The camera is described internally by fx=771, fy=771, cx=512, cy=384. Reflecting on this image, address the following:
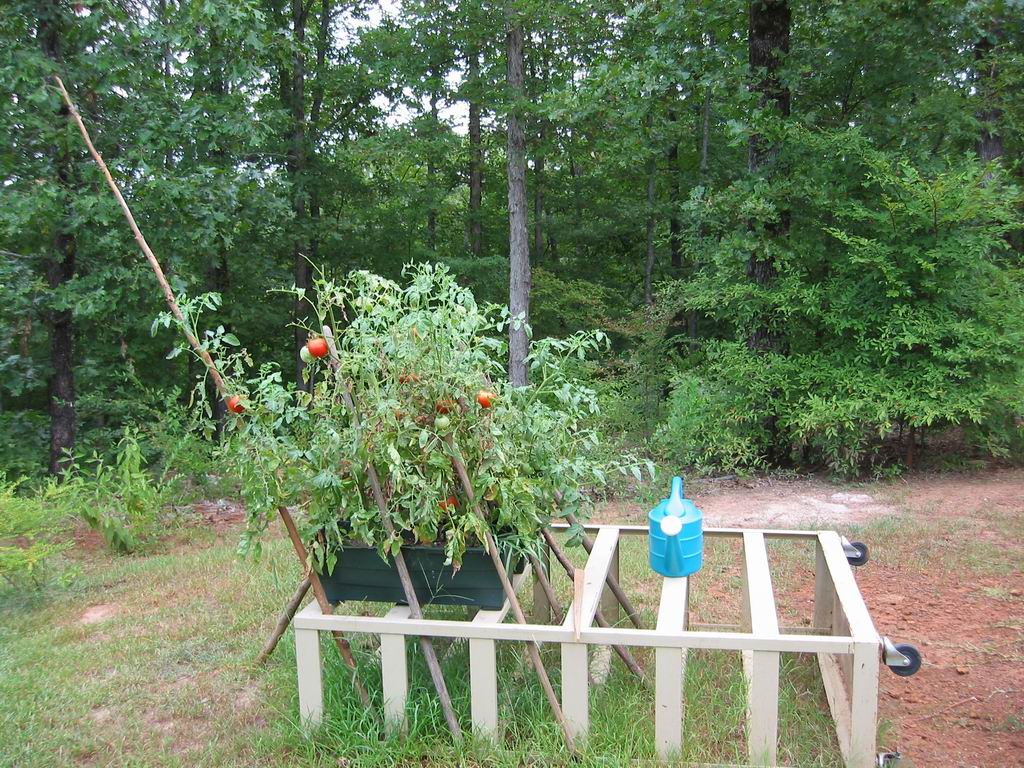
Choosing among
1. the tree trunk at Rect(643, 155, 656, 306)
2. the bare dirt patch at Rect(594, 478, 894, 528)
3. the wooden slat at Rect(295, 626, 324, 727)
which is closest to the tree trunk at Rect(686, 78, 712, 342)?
the tree trunk at Rect(643, 155, 656, 306)

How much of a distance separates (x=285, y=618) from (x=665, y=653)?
4.70 feet

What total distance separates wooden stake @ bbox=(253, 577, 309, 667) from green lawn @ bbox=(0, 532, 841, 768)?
3.0 inches

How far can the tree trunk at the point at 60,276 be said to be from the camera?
7.57m

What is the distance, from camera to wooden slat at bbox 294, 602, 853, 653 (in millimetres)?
2248

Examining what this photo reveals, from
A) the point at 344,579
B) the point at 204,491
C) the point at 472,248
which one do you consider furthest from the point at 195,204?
the point at 472,248

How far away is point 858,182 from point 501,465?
637 centimetres

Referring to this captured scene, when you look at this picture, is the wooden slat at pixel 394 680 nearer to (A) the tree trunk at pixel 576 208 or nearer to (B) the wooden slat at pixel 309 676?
(B) the wooden slat at pixel 309 676

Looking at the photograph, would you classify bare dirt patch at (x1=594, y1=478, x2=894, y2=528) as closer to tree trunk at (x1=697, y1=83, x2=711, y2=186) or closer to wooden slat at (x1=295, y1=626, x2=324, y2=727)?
wooden slat at (x1=295, y1=626, x2=324, y2=727)

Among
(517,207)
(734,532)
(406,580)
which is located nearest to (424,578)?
(406,580)

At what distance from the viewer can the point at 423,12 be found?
11.6m

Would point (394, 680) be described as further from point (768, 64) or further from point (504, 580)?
point (768, 64)

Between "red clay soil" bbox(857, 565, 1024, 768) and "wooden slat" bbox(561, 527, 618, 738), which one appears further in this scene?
"red clay soil" bbox(857, 565, 1024, 768)

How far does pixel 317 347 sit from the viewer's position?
8.36 feet


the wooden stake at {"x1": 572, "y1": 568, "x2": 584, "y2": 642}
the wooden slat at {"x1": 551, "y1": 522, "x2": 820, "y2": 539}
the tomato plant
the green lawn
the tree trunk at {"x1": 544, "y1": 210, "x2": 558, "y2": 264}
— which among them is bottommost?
the green lawn
